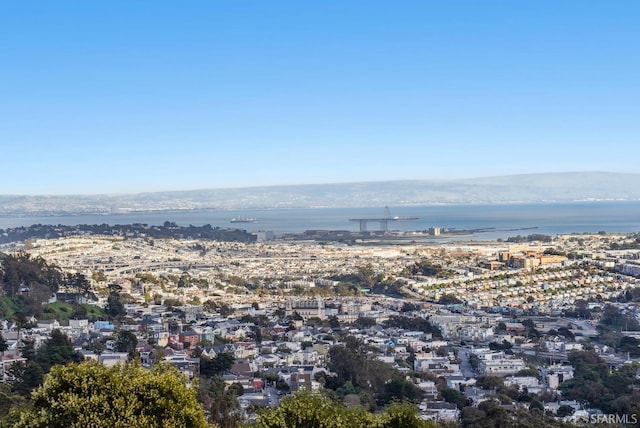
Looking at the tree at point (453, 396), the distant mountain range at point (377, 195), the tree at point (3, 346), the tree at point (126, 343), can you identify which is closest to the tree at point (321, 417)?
the tree at point (453, 396)

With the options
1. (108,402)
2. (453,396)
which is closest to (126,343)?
(453,396)

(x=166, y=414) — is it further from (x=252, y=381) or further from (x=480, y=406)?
(x=252, y=381)

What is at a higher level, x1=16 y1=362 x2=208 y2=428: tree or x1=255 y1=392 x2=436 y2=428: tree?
x1=16 y1=362 x2=208 y2=428: tree

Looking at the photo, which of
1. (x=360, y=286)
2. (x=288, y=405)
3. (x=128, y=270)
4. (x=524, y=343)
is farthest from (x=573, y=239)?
(x=288, y=405)

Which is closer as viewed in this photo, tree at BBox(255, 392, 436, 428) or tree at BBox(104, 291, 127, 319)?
tree at BBox(255, 392, 436, 428)

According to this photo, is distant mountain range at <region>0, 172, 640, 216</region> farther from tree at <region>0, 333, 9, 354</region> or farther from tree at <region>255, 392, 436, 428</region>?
tree at <region>255, 392, 436, 428</region>

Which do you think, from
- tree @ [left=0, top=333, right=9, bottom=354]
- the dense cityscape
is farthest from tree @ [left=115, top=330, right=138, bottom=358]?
tree @ [left=0, top=333, right=9, bottom=354]

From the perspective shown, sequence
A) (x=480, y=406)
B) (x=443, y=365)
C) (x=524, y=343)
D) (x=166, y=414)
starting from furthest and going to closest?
(x=524, y=343)
(x=443, y=365)
(x=480, y=406)
(x=166, y=414)
